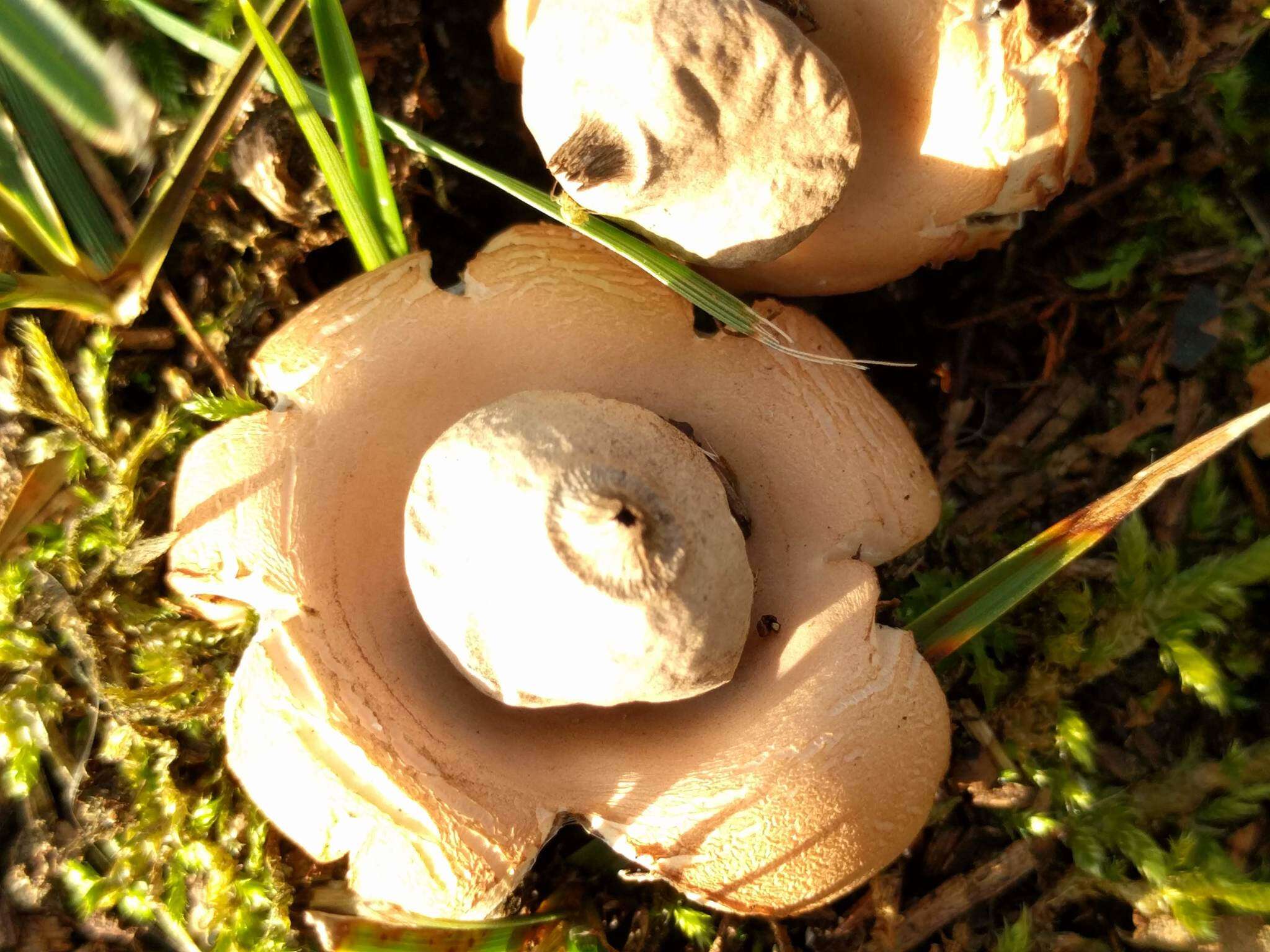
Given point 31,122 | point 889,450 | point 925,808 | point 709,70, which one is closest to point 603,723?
point 925,808

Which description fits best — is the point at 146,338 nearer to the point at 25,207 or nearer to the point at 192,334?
the point at 192,334

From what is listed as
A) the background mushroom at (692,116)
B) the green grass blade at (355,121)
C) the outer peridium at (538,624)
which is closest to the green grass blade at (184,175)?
the green grass blade at (355,121)

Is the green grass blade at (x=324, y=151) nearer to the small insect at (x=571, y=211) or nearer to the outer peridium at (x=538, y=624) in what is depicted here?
the outer peridium at (x=538, y=624)

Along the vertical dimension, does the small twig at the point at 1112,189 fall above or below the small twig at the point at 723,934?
above

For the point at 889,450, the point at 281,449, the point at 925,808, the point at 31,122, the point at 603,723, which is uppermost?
the point at 31,122

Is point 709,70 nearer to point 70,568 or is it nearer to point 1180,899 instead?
point 70,568

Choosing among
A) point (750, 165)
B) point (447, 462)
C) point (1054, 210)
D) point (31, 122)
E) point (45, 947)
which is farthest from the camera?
point (1054, 210)

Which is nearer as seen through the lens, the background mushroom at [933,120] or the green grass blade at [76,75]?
the green grass blade at [76,75]
